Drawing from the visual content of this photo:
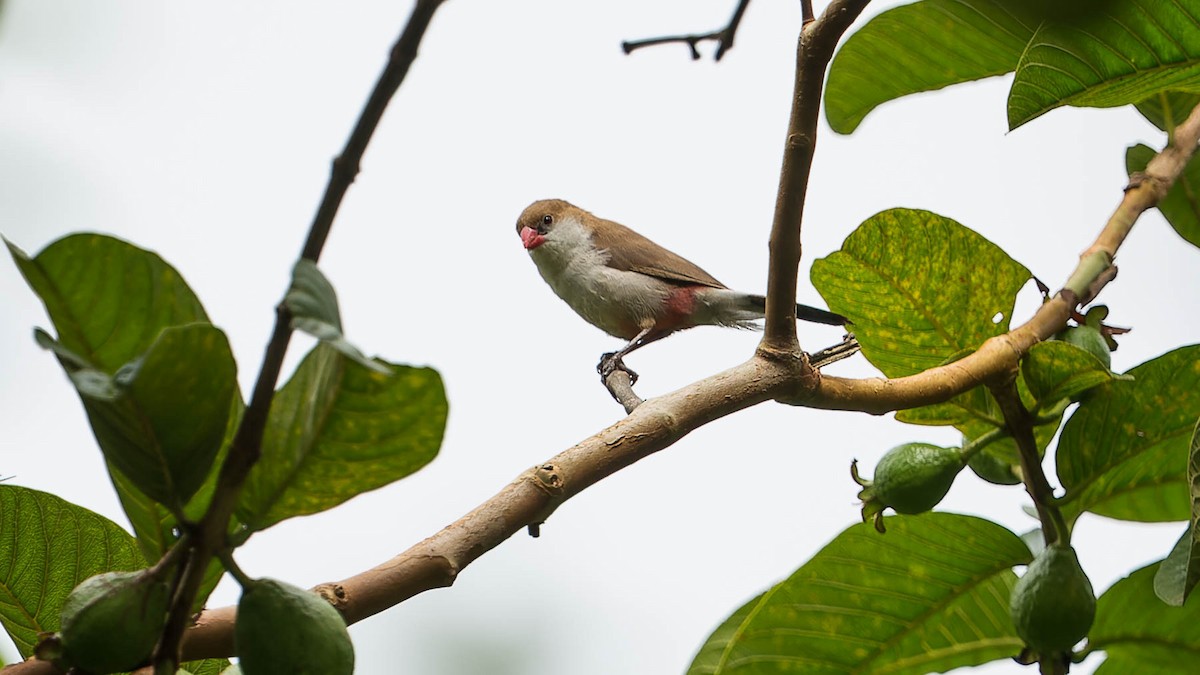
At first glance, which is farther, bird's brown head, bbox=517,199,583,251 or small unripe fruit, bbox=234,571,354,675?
bird's brown head, bbox=517,199,583,251

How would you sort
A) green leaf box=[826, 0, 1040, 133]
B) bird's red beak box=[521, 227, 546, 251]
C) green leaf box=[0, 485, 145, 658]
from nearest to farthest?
green leaf box=[0, 485, 145, 658], green leaf box=[826, 0, 1040, 133], bird's red beak box=[521, 227, 546, 251]

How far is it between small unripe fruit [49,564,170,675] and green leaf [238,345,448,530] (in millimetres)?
90

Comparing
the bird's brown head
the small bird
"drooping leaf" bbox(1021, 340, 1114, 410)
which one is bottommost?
"drooping leaf" bbox(1021, 340, 1114, 410)

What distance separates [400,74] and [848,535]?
98 centimetres

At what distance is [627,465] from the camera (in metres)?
1.10

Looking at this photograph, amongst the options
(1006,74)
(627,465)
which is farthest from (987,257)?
(627,465)

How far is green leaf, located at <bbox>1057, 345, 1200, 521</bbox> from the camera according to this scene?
1.33 metres

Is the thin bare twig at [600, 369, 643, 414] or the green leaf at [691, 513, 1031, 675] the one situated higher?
Result: the thin bare twig at [600, 369, 643, 414]

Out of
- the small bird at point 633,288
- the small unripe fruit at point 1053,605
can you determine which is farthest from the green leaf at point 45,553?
the small bird at point 633,288

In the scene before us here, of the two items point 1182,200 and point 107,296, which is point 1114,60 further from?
point 107,296

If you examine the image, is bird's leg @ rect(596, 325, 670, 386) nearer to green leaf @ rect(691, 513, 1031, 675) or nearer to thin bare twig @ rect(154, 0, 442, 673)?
green leaf @ rect(691, 513, 1031, 675)

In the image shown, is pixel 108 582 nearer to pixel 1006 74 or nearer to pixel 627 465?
pixel 627 465

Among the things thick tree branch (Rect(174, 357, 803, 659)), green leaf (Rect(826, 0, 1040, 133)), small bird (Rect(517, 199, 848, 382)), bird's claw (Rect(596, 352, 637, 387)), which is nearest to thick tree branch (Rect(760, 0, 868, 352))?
thick tree branch (Rect(174, 357, 803, 659))

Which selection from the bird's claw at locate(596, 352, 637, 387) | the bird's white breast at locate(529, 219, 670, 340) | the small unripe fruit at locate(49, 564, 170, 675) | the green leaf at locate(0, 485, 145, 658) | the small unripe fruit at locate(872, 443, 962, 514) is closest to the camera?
the small unripe fruit at locate(49, 564, 170, 675)
